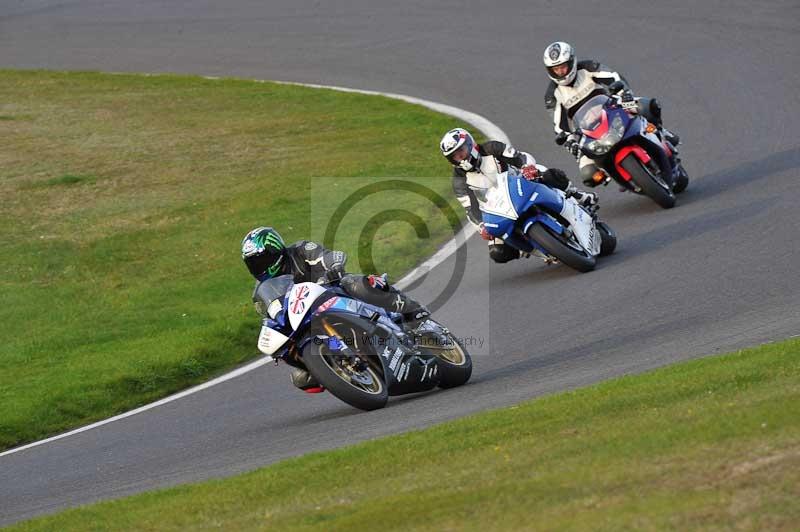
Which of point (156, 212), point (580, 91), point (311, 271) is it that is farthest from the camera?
point (156, 212)

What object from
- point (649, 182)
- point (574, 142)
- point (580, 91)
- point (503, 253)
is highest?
point (580, 91)

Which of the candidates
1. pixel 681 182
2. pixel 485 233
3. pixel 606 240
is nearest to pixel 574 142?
pixel 681 182

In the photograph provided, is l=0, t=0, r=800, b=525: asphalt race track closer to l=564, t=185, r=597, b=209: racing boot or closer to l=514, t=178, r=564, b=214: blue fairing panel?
l=564, t=185, r=597, b=209: racing boot

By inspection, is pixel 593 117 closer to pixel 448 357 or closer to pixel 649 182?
pixel 649 182

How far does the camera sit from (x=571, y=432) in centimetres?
753

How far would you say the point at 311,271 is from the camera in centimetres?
1070

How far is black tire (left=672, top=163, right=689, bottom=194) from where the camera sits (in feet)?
51.6

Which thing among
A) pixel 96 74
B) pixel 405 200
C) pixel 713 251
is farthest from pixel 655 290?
pixel 96 74

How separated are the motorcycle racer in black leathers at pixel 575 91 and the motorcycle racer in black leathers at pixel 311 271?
5.18 meters

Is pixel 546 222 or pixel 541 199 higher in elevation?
pixel 541 199

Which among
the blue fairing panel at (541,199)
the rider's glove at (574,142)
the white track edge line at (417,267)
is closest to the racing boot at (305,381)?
the white track edge line at (417,267)

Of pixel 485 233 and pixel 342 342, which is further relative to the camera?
pixel 485 233

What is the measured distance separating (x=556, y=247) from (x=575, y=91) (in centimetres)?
296

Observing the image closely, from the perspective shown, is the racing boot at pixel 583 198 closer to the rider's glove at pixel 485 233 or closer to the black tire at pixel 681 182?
the rider's glove at pixel 485 233
